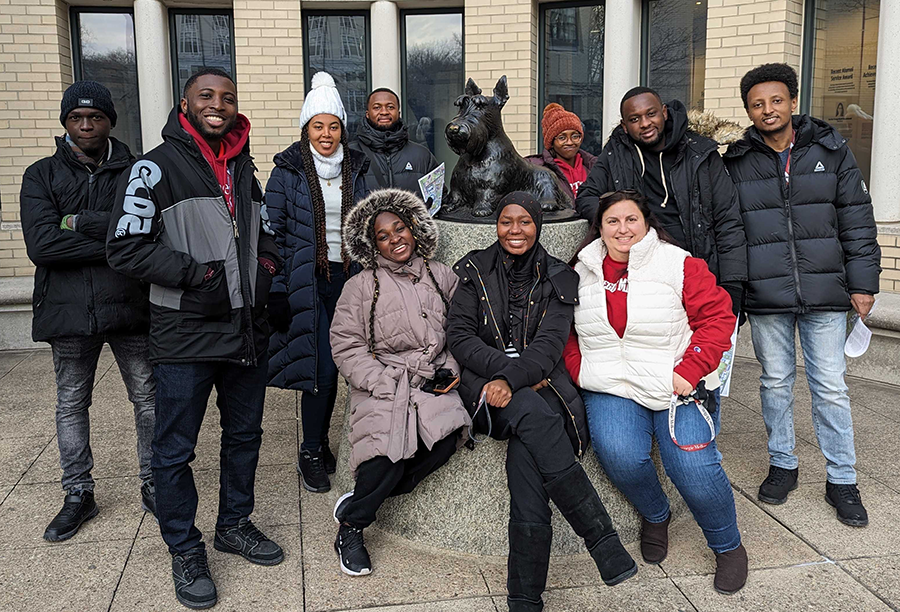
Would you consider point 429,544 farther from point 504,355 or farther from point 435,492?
point 504,355

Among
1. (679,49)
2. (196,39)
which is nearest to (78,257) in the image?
(196,39)

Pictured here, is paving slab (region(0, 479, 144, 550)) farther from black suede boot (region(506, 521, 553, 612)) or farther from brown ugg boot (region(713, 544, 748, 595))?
brown ugg boot (region(713, 544, 748, 595))

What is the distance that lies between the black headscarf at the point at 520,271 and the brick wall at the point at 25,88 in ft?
20.3

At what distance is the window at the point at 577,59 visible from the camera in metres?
8.34

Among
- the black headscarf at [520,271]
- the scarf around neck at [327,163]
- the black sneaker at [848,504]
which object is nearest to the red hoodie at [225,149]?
the scarf around neck at [327,163]

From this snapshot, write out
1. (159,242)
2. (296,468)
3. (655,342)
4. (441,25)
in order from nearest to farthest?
(159,242) → (655,342) → (296,468) → (441,25)

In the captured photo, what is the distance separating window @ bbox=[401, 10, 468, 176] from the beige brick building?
24mm

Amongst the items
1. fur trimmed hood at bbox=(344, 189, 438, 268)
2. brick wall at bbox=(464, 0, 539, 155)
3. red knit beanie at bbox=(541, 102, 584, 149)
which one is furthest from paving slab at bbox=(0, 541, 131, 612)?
brick wall at bbox=(464, 0, 539, 155)

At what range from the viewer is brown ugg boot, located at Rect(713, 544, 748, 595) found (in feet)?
10.6

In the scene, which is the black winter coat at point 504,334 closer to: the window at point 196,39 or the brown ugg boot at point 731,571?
the brown ugg boot at point 731,571

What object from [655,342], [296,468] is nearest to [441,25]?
[296,468]

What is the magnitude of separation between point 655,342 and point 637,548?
3.36 feet

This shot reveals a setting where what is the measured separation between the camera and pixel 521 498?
10.3 ft

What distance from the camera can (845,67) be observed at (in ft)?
23.1
